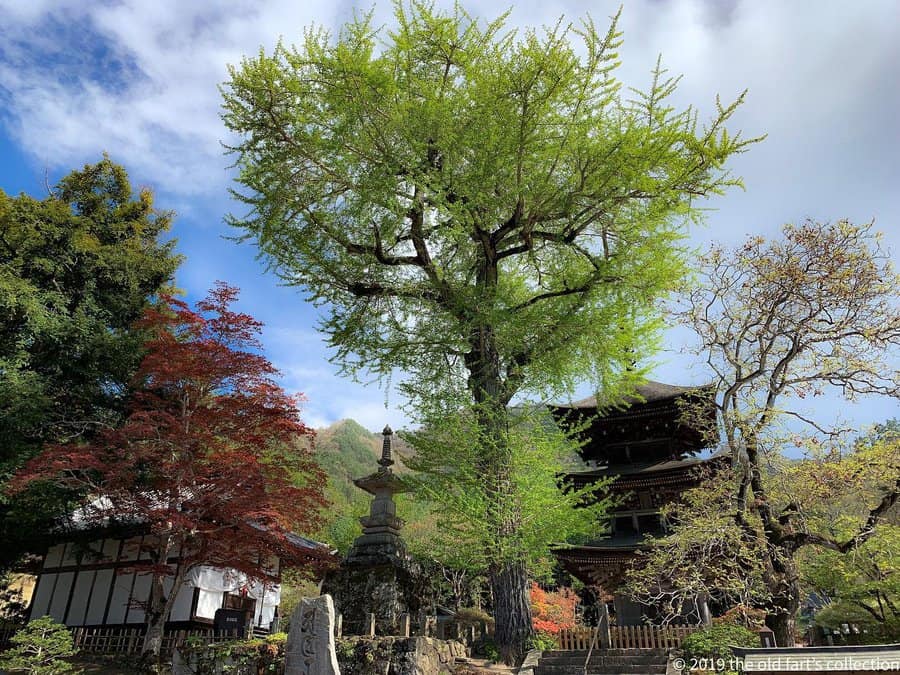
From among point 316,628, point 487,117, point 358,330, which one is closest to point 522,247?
point 487,117

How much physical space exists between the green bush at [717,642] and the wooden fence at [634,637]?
3.37 feet

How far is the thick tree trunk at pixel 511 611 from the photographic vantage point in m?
11.0

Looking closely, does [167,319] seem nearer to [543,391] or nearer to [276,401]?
[276,401]

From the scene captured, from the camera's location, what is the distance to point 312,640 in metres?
7.29

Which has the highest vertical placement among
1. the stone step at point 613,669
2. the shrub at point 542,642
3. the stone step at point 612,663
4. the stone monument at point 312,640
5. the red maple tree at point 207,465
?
the red maple tree at point 207,465

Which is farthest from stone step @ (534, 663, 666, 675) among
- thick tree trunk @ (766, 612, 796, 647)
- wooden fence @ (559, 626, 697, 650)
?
thick tree trunk @ (766, 612, 796, 647)

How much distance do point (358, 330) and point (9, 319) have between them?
10.5 metres

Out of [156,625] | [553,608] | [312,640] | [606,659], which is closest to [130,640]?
[156,625]

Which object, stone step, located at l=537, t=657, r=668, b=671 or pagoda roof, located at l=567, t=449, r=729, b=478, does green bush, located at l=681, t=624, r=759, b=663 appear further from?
pagoda roof, located at l=567, t=449, r=729, b=478

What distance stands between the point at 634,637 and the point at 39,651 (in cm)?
1198

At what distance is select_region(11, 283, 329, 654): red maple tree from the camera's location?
12305 millimetres

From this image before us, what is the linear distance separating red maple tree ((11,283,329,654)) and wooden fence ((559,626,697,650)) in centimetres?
606

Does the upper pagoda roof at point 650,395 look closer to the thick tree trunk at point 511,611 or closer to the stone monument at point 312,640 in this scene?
the thick tree trunk at point 511,611

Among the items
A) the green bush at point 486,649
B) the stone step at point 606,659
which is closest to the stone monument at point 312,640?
the stone step at point 606,659
